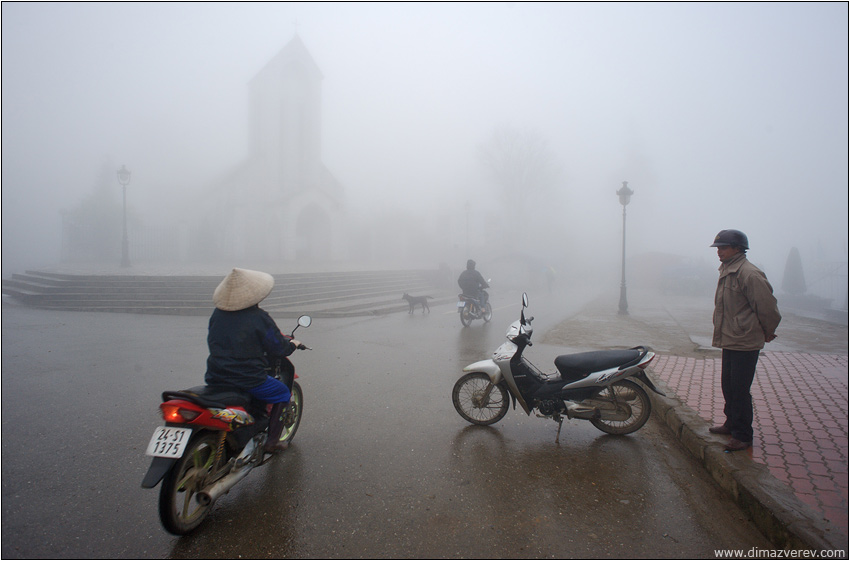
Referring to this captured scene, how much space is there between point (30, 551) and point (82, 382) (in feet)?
13.4

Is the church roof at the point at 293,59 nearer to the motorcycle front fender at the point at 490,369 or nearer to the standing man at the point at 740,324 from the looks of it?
the motorcycle front fender at the point at 490,369

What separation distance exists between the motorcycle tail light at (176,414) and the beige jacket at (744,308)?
3.73 m

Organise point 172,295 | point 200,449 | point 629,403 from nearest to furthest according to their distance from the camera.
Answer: point 200,449
point 629,403
point 172,295

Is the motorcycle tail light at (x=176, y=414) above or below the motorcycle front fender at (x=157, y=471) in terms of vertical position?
above

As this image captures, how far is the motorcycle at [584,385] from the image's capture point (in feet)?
13.8

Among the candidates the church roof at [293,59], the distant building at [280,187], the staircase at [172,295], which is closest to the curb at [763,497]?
the staircase at [172,295]

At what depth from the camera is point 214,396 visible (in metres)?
2.92

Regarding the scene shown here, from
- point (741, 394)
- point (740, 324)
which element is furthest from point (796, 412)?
point (740, 324)

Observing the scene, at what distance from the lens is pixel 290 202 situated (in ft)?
101

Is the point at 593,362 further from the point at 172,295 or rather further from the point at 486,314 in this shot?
the point at 172,295

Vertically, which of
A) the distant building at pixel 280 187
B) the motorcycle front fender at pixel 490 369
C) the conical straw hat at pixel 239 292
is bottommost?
the motorcycle front fender at pixel 490 369

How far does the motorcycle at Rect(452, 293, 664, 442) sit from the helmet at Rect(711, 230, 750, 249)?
3.62ft

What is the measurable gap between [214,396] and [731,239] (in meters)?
4.06

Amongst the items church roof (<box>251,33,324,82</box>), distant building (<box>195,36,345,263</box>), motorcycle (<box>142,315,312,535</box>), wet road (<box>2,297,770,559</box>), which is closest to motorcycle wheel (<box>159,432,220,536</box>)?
motorcycle (<box>142,315,312,535</box>)
